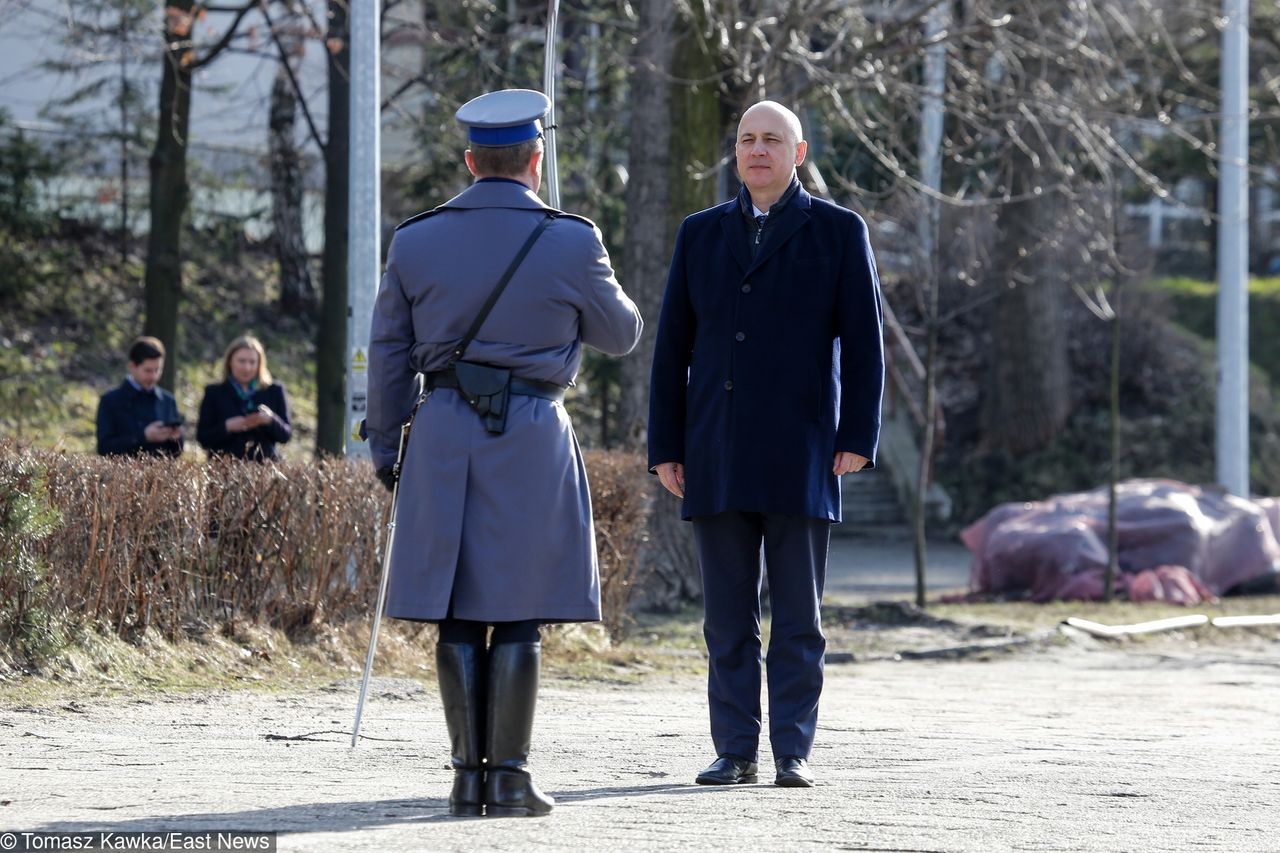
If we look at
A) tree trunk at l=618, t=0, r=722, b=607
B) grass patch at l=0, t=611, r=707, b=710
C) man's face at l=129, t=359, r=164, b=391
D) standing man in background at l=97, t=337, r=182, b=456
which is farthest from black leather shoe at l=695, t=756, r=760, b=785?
tree trunk at l=618, t=0, r=722, b=607

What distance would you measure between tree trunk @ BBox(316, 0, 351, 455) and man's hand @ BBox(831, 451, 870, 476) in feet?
33.7

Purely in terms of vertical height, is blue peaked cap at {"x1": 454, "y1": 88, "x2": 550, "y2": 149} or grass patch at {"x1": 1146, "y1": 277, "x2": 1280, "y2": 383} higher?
grass patch at {"x1": 1146, "y1": 277, "x2": 1280, "y2": 383}

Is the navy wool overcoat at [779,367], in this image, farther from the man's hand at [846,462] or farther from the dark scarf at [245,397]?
the dark scarf at [245,397]

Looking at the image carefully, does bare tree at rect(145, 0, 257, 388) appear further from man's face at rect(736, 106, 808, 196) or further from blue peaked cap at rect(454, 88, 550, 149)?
blue peaked cap at rect(454, 88, 550, 149)

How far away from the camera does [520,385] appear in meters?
5.07

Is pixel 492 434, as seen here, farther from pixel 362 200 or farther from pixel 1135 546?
pixel 1135 546

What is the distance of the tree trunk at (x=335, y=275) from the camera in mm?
15805

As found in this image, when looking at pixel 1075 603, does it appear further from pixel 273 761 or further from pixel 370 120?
pixel 273 761

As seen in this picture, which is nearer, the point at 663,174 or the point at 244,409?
the point at 244,409

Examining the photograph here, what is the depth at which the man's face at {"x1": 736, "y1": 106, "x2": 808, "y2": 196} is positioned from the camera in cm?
582

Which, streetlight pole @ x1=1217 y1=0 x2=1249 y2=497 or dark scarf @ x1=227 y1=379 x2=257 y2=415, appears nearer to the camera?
dark scarf @ x1=227 y1=379 x2=257 y2=415

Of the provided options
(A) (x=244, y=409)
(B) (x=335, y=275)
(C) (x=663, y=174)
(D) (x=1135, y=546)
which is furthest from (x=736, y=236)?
(D) (x=1135, y=546)

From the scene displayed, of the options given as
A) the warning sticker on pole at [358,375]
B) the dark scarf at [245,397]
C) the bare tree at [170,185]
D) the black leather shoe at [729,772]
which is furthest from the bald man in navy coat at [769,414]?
the bare tree at [170,185]

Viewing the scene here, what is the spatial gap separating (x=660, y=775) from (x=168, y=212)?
485 inches
